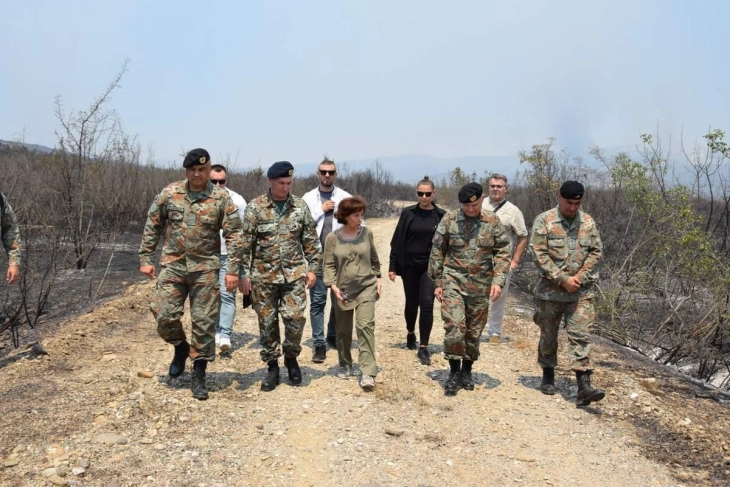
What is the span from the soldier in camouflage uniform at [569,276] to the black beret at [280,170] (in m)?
2.23

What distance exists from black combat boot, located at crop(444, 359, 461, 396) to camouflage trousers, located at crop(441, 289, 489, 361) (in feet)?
0.27

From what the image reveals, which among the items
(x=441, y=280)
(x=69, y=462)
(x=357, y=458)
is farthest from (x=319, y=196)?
(x=69, y=462)

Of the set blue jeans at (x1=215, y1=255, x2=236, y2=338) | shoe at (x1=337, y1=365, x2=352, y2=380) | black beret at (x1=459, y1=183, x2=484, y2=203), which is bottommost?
shoe at (x1=337, y1=365, x2=352, y2=380)

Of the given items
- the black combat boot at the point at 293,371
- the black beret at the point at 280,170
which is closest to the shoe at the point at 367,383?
the black combat boot at the point at 293,371

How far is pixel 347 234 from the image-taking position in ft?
15.7

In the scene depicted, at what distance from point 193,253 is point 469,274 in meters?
2.35

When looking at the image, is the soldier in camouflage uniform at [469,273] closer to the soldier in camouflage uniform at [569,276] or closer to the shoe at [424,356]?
the soldier in camouflage uniform at [569,276]

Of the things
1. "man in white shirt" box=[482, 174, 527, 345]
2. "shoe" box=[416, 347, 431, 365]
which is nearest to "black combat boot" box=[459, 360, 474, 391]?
"shoe" box=[416, 347, 431, 365]

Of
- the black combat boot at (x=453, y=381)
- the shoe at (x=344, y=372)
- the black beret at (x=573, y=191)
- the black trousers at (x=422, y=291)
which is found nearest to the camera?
the black beret at (x=573, y=191)

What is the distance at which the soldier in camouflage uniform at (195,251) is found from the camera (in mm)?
4254

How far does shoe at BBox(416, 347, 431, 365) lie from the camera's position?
5.39m

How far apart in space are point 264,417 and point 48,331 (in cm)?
374

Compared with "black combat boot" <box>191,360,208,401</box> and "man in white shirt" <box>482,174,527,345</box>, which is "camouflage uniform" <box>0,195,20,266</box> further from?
"man in white shirt" <box>482,174,527,345</box>

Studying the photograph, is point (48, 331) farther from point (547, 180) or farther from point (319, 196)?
point (547, 180)
